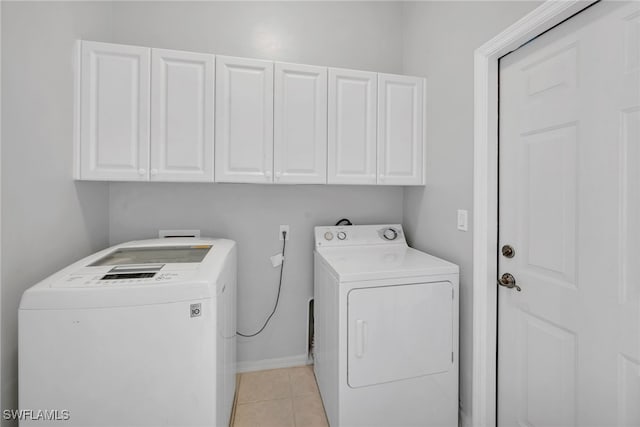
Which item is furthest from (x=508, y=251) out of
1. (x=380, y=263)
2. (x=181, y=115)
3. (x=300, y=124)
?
(x=181, y=115)

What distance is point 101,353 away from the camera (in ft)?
3.09

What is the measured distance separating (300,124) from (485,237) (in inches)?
48.2

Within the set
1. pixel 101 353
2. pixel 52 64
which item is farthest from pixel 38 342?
pixel 52 64

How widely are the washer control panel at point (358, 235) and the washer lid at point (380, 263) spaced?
45 millimetres

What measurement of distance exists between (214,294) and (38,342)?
564mm

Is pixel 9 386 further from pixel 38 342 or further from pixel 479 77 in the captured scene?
pixel 479 77

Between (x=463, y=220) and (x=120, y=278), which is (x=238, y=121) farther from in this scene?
(x=463, y=220)

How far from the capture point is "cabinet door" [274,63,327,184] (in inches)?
66.2

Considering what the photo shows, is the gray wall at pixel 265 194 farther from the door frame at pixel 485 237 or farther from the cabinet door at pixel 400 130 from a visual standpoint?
the door frame at pixel 485 237

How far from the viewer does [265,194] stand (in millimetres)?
2021

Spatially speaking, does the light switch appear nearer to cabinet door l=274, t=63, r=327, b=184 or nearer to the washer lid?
the washer lid

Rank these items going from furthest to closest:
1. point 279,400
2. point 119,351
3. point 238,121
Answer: point 279,400
point 238,121
point 119,351

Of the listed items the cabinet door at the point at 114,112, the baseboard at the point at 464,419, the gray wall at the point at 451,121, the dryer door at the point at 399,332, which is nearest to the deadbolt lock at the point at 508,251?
the gray wall at the point at 451,121

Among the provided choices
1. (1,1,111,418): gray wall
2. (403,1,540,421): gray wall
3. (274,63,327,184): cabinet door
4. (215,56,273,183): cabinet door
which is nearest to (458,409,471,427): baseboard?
(403,1,540,421): gray wall
